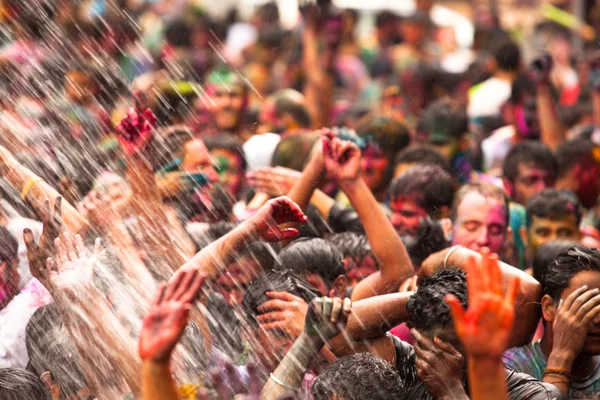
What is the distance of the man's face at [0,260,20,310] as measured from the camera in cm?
541

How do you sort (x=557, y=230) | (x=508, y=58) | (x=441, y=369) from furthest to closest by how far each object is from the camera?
(x=508, y=58) < (x=557, y=230) < (x=441, y=369)

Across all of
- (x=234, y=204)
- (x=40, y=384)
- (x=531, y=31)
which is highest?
(x=40, y=384)

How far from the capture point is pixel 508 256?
6.57m

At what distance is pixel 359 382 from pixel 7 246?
7.33 feet

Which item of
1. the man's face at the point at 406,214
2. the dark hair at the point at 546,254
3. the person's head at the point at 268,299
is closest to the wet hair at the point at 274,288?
the person's head at the point at 268,299

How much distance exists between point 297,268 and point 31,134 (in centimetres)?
219

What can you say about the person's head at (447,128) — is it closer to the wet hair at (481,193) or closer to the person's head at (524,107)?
the person's head at (524,107)

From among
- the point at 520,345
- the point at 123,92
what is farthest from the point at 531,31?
the point at 520,345

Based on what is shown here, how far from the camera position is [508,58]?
37.2 feet

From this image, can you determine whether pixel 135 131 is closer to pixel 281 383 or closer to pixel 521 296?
pixel 281 383

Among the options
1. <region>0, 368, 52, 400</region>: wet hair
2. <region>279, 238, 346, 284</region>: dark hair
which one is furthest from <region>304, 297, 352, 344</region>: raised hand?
<region>279, 238, 346, 284</region>: dark hair

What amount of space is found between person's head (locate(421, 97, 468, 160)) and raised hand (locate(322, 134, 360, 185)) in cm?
316

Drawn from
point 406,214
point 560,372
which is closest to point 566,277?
point 560,372

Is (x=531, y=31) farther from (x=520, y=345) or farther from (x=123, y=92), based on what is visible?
(x=520, y=345)
